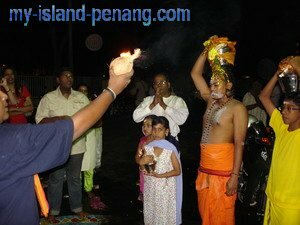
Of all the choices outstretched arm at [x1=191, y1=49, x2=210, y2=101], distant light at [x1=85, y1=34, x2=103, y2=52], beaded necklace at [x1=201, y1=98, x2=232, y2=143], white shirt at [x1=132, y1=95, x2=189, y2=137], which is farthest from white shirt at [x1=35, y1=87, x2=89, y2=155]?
distant light at [x1=85, y1=34, x2=103, y2=52]

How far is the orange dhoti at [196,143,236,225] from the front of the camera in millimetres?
4117

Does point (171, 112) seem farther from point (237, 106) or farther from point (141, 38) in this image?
point (141, 38)

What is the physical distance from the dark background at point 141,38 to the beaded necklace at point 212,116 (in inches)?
556

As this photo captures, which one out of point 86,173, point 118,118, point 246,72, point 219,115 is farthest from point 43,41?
point 219,115

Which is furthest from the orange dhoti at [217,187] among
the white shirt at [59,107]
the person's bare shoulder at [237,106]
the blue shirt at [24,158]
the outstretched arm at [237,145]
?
the blue shirt at [24,158]

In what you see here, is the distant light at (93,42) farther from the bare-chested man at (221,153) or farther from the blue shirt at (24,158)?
the blue shirt at (24,158)

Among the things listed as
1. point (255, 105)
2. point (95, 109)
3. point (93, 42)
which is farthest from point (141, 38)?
point (95, 109)

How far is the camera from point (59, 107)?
17.5 ft

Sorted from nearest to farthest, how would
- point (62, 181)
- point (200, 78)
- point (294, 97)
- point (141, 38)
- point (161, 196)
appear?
point (294, 97)
point (161, 196)
point (200, 78)
point (62, 181)
point (141, 38)

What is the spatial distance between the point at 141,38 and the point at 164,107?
30.2 m

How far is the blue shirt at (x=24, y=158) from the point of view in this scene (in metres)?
2.07

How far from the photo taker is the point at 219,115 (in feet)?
13.9

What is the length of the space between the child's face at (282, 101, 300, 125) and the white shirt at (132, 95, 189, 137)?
2.07m

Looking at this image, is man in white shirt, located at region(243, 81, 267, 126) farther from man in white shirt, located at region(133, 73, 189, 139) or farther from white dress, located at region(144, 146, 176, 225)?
white dress, located at region(144, 146, 176, 225)
